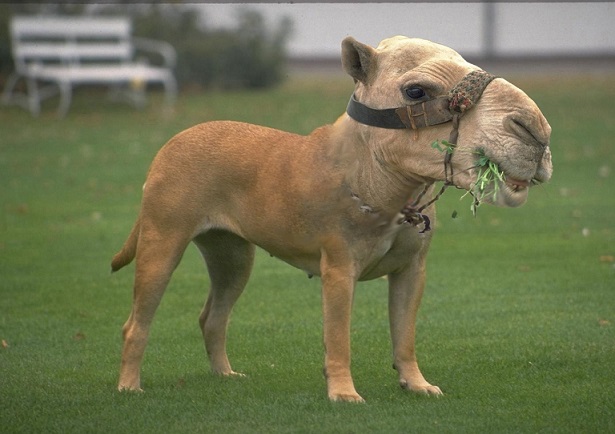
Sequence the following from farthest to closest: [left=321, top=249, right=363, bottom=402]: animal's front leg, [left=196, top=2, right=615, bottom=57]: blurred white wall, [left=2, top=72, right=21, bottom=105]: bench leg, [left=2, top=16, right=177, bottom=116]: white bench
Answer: [left=196, top=2, right=615, bottom=57]: blurred white wall, [left=2, top=72, right=21, bottom=105]: bench leg, [left=2, top=16, right=177, bottom=116]: white bench, [left=321, top=249, right=363, bottom=402]: animal's front leg

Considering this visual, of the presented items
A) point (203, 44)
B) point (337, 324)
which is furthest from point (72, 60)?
point (337, 324)

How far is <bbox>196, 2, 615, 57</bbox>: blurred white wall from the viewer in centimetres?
2919

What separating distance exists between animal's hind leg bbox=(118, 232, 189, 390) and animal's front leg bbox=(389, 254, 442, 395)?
121 centimetres

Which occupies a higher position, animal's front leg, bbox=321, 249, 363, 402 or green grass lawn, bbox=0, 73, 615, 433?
animal's front leg, bbox=321, 249, 363, 402

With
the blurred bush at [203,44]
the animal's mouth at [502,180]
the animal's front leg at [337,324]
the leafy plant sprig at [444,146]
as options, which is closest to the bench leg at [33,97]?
the blurred bush at [203,44]

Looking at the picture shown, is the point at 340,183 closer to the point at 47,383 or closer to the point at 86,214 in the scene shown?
the point at 47,383

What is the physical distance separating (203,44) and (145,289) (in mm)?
21323

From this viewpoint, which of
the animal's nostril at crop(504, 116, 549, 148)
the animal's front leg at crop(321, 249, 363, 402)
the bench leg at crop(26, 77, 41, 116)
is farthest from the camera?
the bench leg at crop(26, 77, 41, 116)

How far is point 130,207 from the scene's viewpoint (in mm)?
14148

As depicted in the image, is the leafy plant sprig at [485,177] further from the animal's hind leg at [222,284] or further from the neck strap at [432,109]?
the animal's hind leg at [222,284]

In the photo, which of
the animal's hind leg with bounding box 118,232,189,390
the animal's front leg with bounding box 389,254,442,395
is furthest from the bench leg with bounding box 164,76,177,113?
the animal's front leg with bounding box 389,254,442,395

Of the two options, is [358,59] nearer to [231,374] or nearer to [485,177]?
[485,177]

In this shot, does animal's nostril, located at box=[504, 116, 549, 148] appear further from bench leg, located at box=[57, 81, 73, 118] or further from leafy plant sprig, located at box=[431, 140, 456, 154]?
bench leg, located at box=[57, 81, 73, 118]

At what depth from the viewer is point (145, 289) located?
6.80m
